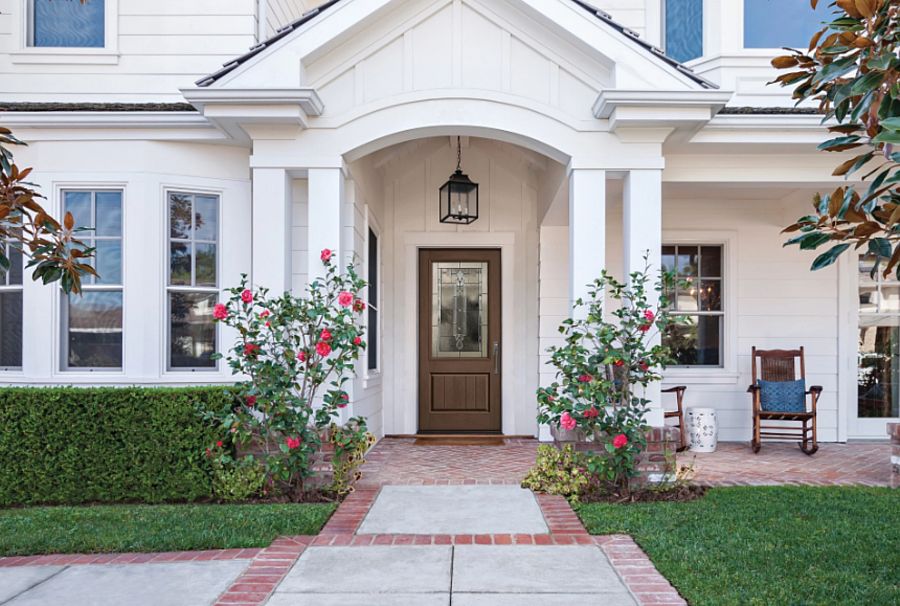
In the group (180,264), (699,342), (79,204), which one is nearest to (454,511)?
(180,264)

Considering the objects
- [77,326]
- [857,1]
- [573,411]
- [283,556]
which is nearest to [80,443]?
[77,326]

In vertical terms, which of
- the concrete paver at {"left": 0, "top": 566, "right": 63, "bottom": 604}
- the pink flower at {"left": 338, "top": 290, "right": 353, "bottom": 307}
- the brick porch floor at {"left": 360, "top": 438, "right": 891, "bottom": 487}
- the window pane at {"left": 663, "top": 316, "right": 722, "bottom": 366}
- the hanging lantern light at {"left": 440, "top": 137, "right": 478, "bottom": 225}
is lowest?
the brick porch floor at {"left": 360, "top": 438, "right": 891, "bottom": 487}

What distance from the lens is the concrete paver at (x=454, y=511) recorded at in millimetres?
4426

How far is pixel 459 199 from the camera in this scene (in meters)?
7.67

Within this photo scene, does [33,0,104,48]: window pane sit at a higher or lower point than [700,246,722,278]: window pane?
higher

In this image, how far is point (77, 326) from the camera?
6059 millimetres

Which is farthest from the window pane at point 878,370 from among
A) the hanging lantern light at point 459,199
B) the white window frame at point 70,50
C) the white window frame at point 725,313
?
the white window frame at point 70,50

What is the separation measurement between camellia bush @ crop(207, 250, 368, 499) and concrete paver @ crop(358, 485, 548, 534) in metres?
0.59

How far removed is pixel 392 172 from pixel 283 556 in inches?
210

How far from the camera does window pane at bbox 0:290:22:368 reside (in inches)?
240

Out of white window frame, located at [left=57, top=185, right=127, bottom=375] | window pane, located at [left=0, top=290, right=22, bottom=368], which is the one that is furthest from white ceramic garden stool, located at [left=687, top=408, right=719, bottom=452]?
window pane, located at [left=0, top=290, right=22, bottom=368]

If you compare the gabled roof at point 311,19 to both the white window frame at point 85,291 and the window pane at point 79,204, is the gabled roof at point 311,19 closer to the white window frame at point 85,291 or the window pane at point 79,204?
the white window frame at point 85,291

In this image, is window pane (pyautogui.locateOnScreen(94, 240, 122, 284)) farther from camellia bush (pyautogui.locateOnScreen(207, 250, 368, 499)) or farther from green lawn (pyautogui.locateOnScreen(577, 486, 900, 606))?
green lawn (pyautogui.locateOnScreen(577, 486, 900, 606))

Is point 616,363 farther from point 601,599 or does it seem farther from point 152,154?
point 152,154
